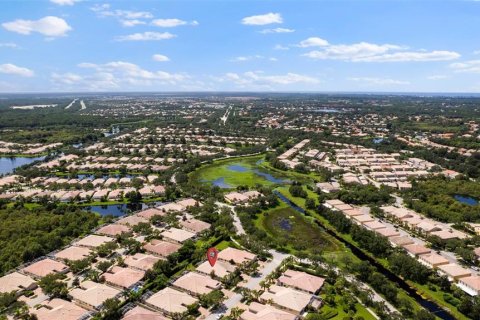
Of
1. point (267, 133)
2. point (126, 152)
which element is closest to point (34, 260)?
point (126, 152)

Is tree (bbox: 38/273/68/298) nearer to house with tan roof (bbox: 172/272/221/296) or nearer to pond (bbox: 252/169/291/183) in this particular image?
house with tan roof (bbox: 172/272/221/296)

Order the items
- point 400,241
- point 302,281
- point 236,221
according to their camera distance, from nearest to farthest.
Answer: point 302,281
point 400,241
point 236,221

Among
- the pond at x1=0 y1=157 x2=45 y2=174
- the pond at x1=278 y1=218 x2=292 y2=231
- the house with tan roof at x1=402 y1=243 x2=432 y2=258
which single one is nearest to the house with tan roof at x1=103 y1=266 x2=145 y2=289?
the pond at x1=278 y1=218 x2=292 y2=231

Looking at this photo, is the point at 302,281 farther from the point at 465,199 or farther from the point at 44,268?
the point at 465,199

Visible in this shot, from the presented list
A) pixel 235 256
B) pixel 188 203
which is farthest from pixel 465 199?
pixel 188 203

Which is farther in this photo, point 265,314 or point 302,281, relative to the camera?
point 302,281

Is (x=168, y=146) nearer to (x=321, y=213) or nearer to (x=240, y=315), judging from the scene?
(x=321, y=213)

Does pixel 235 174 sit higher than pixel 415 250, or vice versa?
pixel 235 174
